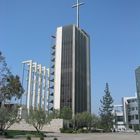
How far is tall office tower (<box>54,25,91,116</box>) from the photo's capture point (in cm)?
9712

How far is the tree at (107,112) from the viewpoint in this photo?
87.9m

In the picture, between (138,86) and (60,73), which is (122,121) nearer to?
(138,86)

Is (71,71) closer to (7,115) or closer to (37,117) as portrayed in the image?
(37,117)

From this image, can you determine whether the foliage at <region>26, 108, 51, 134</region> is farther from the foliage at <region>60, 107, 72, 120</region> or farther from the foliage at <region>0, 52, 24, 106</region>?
the foliage at <region>60, 107, 72, 120</region>

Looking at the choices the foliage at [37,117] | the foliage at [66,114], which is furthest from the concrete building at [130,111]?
the foliage at [37,117]

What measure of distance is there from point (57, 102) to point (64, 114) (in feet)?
56.1

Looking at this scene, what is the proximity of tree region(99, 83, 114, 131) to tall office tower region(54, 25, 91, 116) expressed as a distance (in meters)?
10.2

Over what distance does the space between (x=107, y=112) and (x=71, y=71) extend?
19.6 m

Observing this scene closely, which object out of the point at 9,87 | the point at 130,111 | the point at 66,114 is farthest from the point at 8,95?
the point at 130,111

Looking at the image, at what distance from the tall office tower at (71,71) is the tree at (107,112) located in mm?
10182

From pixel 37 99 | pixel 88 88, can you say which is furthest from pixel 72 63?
pixel 37 99

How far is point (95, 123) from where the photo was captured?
265ft

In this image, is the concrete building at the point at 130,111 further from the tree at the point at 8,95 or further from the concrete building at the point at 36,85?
the tree at the point at 8,95

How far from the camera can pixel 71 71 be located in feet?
324
